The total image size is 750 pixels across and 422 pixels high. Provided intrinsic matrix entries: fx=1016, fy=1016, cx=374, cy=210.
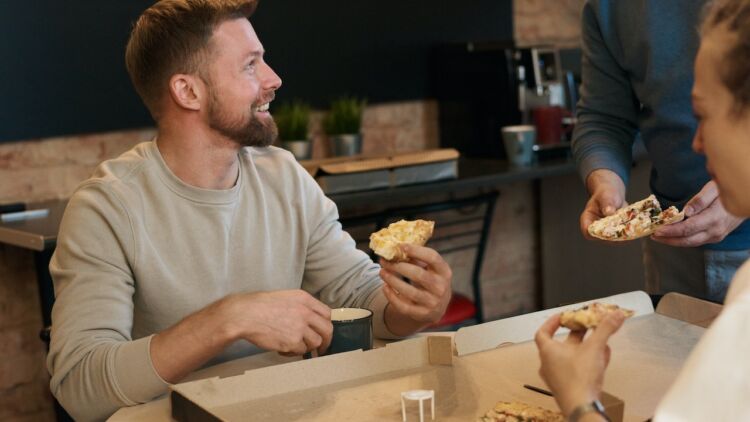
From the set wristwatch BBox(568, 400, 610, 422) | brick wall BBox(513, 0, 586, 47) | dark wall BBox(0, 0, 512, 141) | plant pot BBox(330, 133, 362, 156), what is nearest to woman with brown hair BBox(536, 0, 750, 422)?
wristwatch BBox(568, 400, 610, 422)

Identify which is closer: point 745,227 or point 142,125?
point 745,227

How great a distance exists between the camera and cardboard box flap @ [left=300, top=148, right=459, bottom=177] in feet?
10.6

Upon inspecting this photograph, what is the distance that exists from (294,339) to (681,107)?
3.41ft

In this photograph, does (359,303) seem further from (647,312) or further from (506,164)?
(506,164)

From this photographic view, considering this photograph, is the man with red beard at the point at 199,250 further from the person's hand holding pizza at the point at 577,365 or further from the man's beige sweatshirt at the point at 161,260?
the person's hand holding pizza at the point at 577,365

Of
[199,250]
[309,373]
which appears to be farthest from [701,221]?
[199,250]

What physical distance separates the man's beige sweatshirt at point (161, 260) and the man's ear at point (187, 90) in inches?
4.1

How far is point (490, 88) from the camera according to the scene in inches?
156

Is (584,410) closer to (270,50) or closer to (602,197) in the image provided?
(602,197)

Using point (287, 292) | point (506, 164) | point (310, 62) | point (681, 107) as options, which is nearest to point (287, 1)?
point (310, 62)

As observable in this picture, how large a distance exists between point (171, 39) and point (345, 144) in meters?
1.84

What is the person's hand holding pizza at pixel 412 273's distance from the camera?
1.68m

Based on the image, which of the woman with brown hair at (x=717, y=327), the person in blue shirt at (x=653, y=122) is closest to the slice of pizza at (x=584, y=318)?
the woman with brown hair at (x=717, y=327)

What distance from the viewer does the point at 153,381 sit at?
157cm
